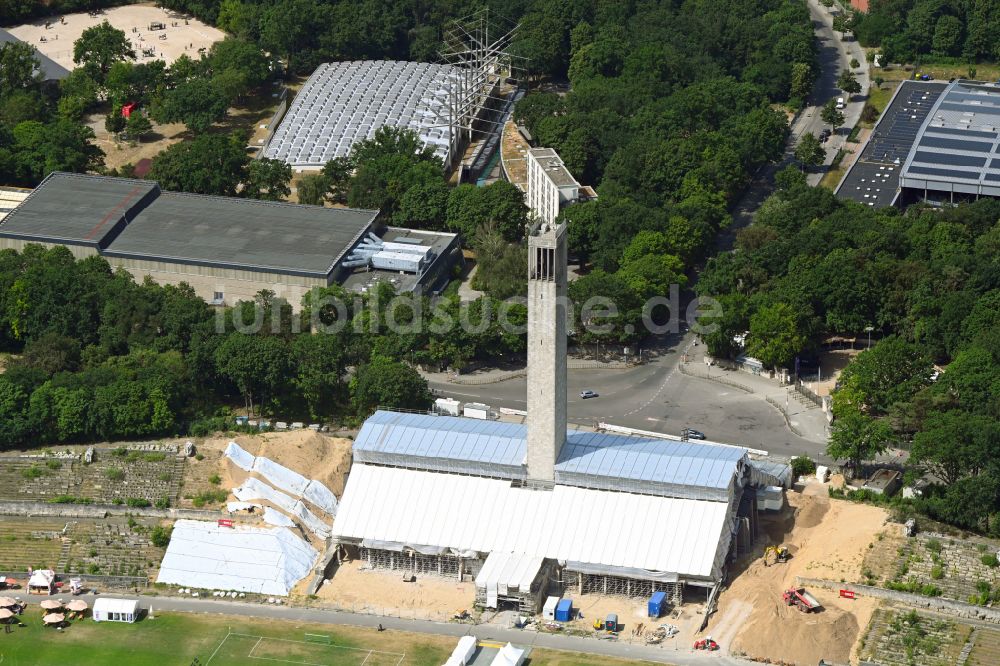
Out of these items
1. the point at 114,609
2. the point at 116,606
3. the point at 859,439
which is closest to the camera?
the point at 114,609

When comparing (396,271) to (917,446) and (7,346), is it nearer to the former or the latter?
(7,346)

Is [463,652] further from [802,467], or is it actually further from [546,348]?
[802,467]

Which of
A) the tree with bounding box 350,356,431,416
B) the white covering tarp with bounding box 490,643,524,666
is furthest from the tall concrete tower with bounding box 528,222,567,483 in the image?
the tree with bounding box 350,356,431,416

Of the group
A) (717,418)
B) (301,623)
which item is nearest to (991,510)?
(717,418)

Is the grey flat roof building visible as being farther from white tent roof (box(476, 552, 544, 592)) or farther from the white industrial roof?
white tent roof (box(476, 552, 544, 592))

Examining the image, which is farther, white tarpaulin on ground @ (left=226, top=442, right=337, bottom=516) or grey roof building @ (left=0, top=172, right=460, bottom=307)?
grey roof building @ (left=0, top=172, right=460, bottom=307)

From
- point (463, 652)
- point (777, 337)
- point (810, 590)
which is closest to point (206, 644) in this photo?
point (463, 652)

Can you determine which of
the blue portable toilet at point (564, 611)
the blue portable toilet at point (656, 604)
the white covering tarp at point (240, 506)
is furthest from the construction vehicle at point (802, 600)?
the white covering tarp at point (240, 506)
